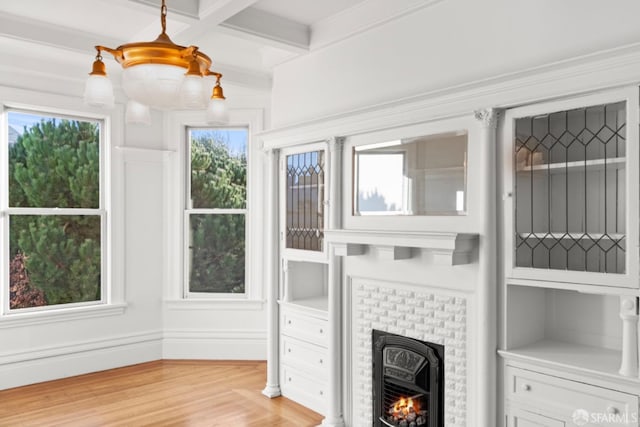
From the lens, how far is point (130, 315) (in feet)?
16.6

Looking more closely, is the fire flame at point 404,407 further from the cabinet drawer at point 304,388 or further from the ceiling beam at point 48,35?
the ceiling beam at point 48,35

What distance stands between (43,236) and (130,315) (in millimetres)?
1092

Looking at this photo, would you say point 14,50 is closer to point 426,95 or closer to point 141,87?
point 141,87

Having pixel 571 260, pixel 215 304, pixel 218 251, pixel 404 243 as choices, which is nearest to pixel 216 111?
pixel 404 243

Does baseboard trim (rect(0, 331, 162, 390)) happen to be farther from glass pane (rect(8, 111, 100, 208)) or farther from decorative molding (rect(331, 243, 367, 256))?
decorative molding (rect(331, 243, 367, 256))

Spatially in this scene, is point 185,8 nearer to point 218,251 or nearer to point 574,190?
point 574,190

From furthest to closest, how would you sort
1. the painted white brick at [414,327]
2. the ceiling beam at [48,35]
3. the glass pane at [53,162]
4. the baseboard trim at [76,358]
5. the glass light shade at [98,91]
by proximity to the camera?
the glass pane at [53,162] < the baseboard trim at [76,358] < the ceiling beam at [48,35] < the painted white brick at [414,327] < the glass light shade at [98,91]

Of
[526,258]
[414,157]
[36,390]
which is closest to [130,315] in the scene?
[36,390]

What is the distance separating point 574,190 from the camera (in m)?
2.41

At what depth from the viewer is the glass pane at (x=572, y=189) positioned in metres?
2.29

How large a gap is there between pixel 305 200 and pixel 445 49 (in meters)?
1.51

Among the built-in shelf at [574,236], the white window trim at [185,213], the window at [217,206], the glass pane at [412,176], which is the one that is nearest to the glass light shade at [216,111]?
the glass pane at [412,176]

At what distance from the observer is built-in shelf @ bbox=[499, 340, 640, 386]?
229cm

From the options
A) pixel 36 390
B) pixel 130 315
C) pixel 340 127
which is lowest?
pixel 36 390
